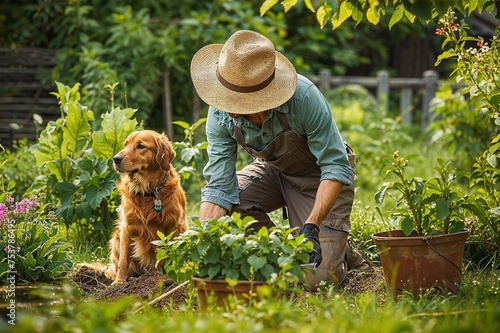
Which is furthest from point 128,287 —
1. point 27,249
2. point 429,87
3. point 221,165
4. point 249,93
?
point 429,87

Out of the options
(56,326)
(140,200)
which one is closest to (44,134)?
(140,200)

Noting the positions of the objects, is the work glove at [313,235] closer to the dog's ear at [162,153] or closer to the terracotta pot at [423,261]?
the terracotta pot at [423,261]

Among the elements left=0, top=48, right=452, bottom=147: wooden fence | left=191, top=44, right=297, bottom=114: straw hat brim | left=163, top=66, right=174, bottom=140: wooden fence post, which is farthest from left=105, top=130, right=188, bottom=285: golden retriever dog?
left=163, top=66, right=174, bottom=140: wooden fence post

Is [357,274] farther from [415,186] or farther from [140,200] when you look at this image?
[140,200]

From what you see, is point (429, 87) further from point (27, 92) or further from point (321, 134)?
point (321, 134)

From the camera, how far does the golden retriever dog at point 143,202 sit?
17.6 ft

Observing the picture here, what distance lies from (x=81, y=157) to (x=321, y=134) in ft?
7.21

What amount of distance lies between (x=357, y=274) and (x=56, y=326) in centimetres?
273

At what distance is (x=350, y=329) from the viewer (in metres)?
2.69

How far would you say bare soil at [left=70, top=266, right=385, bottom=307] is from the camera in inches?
178

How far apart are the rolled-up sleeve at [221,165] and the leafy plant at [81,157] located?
43.0 inches

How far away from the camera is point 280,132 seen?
4758 millimetres

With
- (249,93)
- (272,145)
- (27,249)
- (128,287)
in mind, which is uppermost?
(249,93)

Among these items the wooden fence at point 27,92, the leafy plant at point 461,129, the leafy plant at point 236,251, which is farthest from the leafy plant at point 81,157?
the leafy plant at point 461,129
